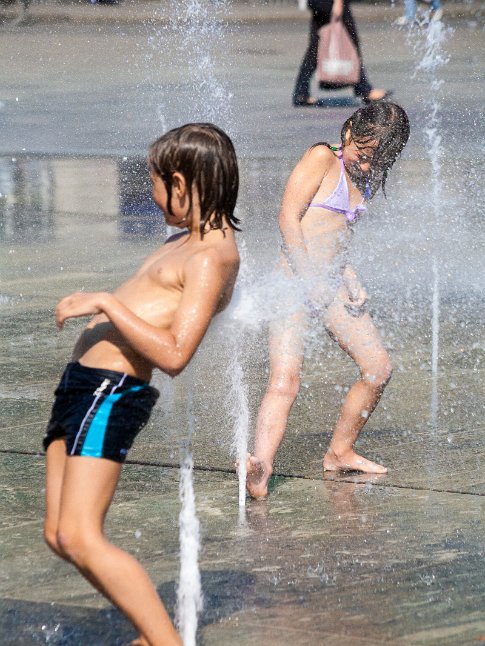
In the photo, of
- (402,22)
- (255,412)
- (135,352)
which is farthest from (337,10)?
(135,352)

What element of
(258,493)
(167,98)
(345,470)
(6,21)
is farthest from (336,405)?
(6,21)

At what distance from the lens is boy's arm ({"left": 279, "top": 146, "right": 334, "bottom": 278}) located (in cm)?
496

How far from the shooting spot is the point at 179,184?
3537 mm

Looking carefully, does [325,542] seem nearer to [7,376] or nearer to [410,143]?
[7,376]

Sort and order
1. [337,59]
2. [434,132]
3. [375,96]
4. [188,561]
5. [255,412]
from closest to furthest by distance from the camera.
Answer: [188,561], [255,412], [434,132], [375,96], [337,59]

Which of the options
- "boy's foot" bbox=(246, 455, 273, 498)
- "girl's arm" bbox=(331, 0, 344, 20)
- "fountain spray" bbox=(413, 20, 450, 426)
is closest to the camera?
"boy's foot" bbox=(246, 455, 273, 498)

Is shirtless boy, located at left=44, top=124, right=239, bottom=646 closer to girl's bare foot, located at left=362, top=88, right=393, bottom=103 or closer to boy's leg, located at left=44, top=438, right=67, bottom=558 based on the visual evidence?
boy's leg, located at left=44, top=438, right=67, bottom=558

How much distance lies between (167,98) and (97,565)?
13.4m

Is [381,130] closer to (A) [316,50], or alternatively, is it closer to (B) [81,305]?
(B) [81,305]

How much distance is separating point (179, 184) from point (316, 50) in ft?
45.5

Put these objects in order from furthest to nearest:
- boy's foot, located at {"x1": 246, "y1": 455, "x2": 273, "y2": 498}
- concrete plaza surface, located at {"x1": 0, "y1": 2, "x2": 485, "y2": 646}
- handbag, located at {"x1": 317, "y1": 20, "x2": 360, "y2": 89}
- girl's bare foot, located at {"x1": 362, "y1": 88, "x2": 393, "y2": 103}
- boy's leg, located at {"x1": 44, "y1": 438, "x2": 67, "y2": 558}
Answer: girl's bare foot, located at {"x1": 362, "y1": 88, "x2": 393, "y2": 103} < handbag, located at {"x1": 317, "y1": 20, "x2": 360, "y2": 89} < boy's foot, located at {"x1": 246, "y1": 455, "x2": 273, "y2": 498} < concrete plaza surface, located at {"x1": 0, "y1": 2, "x2": 485, "y2": 646} < boy's leg, located at {"x1": 44, "y1": 438, "x2": 67, "y2": 558}

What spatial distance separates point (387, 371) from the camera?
204 inches

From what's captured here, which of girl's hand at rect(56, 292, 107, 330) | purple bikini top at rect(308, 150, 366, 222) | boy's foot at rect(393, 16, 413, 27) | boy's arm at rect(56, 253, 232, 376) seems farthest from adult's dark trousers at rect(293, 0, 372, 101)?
girl's hand at rect(56, 292, 107, 330)

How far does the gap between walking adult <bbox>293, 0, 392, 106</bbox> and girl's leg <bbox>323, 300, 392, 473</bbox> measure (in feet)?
38.2
